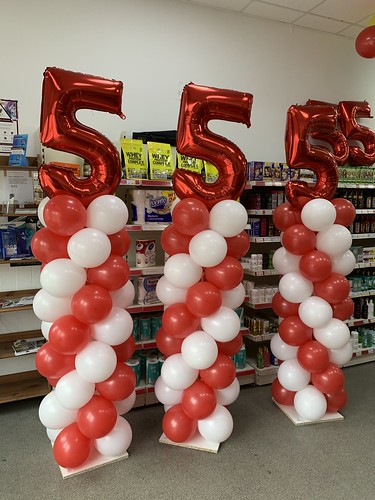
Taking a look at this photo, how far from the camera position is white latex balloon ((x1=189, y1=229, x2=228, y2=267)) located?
92.8 inches

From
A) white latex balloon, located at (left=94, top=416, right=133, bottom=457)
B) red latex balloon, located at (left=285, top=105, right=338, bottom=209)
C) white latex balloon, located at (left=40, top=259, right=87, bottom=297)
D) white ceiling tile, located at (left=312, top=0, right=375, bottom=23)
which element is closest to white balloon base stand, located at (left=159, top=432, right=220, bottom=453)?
white latex balloon, located at (left=94, top=416, right=133, bottom=457)

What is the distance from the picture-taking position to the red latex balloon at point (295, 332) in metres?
2.86

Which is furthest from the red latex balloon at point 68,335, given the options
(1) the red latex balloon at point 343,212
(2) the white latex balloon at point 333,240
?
(1) the red latex balloon at point 343,212

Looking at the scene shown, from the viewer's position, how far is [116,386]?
2303mm

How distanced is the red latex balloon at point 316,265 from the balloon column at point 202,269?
529 millimetres

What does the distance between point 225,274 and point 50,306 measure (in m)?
1.10

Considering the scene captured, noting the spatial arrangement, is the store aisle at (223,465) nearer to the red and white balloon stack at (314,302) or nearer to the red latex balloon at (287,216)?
the red and white balloon stack at (314,302)

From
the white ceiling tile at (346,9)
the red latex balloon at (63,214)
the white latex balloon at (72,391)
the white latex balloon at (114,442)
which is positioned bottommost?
the white latex balloon at (114,442)

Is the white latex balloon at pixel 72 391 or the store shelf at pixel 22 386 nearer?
the white latex balloon at pixel 72 391

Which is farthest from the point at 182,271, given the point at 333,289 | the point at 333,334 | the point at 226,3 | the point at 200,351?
the point at 226,3

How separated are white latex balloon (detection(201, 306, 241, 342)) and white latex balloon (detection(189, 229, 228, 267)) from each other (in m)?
0.35

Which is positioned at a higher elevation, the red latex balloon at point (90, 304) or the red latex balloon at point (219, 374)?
the red latex balloon at point (90, 304)

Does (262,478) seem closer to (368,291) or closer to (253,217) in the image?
(253,217)

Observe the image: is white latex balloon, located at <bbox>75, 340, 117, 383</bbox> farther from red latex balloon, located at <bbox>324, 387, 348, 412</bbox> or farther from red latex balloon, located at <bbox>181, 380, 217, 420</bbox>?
red latex balloon, located at <bbox>324, 387, 348, 412</bbox>
